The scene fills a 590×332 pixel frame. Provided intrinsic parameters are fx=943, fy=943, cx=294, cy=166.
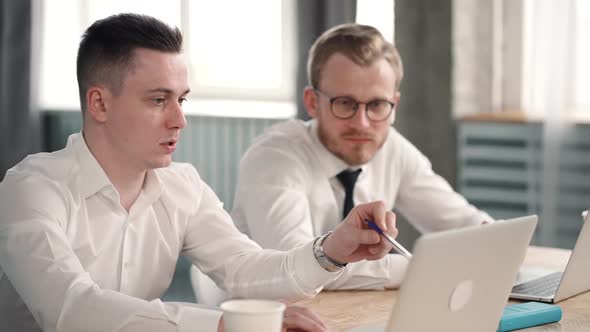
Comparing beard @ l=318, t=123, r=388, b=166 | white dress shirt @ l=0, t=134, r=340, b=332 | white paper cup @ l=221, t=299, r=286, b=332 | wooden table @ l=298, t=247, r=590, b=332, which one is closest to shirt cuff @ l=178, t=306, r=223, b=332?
white dress shirt @ l=0, t=134, r=340, b=332

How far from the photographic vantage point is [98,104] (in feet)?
6.28

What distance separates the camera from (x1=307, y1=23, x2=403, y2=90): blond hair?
8.49ft

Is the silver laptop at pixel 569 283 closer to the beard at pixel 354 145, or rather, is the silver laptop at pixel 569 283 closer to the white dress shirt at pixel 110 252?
the white dress shirt at pixel 110 252

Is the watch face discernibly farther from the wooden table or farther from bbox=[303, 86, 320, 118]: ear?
bbox=[303, 86, 320, 118]: ear

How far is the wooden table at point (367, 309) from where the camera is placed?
175 centimetres

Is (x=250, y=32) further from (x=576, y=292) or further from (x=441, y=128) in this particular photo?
(x=576, y=292)

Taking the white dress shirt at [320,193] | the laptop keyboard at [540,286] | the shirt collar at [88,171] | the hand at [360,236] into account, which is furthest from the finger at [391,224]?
the shirt collar at [88,171]

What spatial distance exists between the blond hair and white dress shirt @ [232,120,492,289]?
189 mm

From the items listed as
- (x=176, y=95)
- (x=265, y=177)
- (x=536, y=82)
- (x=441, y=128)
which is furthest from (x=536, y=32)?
(x=176, y=95)

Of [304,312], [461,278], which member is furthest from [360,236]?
[461,278]

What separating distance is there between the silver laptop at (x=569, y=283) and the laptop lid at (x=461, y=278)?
405 millimetres

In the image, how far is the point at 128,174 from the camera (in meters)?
1.92

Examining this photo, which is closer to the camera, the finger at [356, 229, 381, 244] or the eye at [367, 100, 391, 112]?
the finger at [356, 229, 381, 244]

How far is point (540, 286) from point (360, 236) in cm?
52
